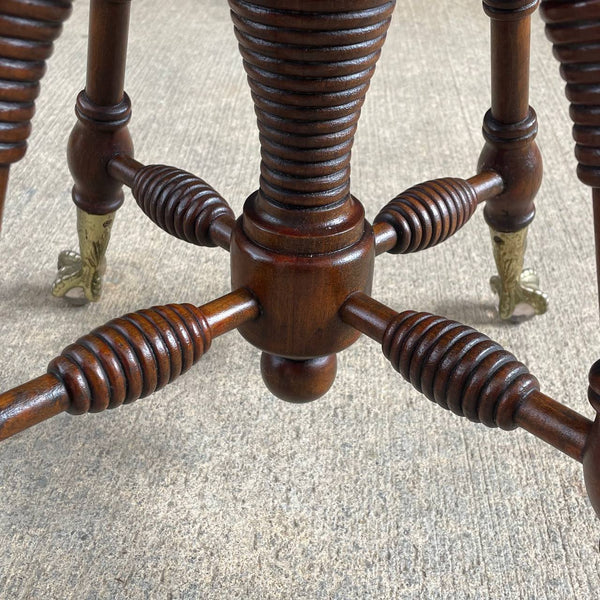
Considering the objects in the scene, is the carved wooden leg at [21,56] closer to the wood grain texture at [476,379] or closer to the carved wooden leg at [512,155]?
the wood grain texture at [476,379]

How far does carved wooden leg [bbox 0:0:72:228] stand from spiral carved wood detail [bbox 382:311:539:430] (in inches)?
9.5

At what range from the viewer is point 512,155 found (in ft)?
2.44

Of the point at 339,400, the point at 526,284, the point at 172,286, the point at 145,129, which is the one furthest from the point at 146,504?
the point at 145,129

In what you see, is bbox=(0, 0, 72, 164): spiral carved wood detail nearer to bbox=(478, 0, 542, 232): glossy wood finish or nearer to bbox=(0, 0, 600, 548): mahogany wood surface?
bbox=(0, 0, 600, 548): mahogany wood surface

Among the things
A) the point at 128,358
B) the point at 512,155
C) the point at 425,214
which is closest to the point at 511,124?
the point at 512,155

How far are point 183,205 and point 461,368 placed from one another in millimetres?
263

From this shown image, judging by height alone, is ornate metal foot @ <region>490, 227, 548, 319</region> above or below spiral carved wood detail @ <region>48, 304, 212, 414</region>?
below

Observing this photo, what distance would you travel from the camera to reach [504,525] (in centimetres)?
62

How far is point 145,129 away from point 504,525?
0.77 meters

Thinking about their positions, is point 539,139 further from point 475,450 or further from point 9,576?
point 9,576

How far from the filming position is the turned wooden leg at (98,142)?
2.31 ft

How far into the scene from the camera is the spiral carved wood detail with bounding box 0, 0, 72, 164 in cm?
38

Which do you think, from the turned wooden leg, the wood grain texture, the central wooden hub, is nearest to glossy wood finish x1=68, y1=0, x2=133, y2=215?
the turned wooden leg

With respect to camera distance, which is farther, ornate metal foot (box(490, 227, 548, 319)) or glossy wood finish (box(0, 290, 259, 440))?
ornate metal foot (box(490, 227, 548, 319))
